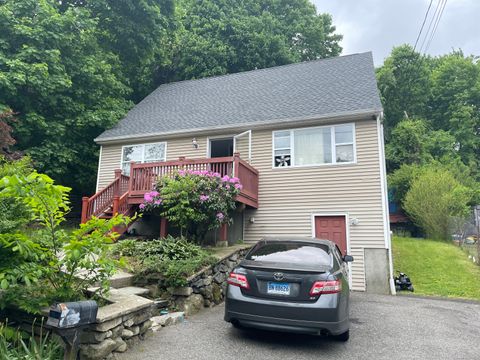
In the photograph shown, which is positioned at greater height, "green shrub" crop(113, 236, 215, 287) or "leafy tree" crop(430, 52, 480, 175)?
"leafy tree" crop(430, 52, 480, 175)

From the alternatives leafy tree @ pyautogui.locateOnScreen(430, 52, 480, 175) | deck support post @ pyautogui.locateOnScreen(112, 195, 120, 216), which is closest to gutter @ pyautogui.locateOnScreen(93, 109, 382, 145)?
deck support post @ pyautogui.locateOnScreen(112, 195, 120, 216)

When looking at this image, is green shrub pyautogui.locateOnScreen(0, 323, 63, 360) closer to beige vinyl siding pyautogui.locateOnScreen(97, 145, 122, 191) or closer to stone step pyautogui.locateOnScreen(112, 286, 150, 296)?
stone step pyautogui.locateOnScreen(112, 286, 150, 296)

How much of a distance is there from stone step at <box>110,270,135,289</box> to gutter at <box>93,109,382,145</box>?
686 cm

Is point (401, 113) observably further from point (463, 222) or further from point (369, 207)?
point (369, 207)

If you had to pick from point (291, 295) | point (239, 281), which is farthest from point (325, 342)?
point (239, 281)

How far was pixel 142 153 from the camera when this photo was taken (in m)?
12.7

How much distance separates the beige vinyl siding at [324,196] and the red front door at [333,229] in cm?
18

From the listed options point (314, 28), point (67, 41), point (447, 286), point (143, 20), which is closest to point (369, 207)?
point (447, 286)

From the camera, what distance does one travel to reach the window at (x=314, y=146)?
1020 centimetres

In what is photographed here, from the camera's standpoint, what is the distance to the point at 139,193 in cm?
978

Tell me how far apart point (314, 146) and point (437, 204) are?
27.9ft

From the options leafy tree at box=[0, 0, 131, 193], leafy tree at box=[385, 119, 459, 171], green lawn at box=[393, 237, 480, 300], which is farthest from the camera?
leafy tree at box=[385, 119, 459, 171]

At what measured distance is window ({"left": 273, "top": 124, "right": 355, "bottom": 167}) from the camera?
10195 mm

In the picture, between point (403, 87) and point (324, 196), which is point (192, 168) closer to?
point (324, 196)
